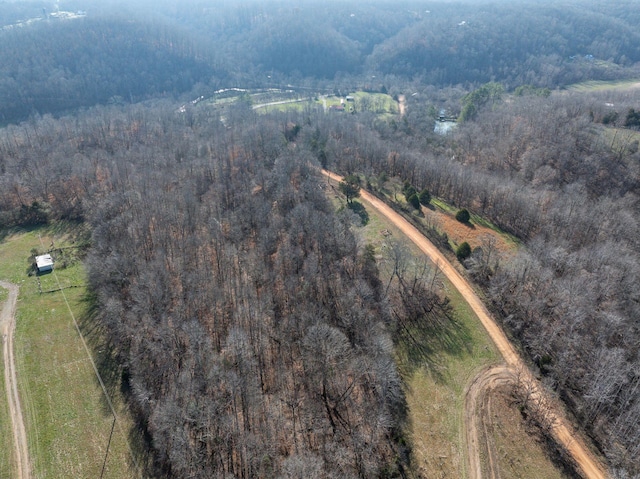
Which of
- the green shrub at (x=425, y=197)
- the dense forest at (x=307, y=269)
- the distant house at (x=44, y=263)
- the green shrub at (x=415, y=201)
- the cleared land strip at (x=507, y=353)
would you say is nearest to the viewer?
the cleared land strip at (x=507, y=353)

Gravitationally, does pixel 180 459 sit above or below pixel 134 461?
above

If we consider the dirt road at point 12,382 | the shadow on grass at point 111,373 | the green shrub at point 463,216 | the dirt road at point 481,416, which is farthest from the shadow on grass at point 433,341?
the dirt road at point 12,382

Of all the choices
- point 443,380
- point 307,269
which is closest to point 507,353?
point 443,380

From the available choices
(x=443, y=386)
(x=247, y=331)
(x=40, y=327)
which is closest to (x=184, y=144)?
(x=40, y=327)

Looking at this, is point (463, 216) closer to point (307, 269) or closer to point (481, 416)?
point (307, 269)

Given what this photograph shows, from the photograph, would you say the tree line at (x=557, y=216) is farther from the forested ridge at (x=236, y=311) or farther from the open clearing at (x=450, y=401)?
the forested ridge at (x=236, y=311)

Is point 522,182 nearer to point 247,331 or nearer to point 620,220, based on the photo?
point 620,220

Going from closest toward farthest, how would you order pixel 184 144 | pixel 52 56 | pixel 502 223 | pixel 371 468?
pixel 371 468 < pixel 502 223 < pixel 184 144 < pixel 52 56
